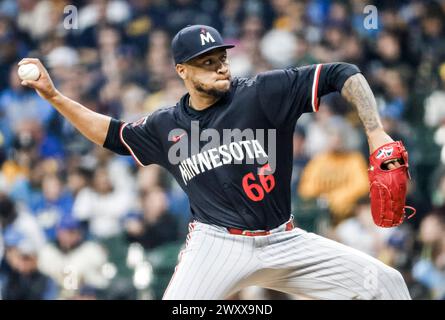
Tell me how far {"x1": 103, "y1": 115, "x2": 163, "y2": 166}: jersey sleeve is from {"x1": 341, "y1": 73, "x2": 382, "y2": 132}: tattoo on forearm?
1.25 m

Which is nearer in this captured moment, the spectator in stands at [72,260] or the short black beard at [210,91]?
the short black beard at [210,91]

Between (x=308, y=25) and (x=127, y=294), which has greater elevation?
(x=308, y=25)

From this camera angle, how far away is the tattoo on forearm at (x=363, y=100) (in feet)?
15.3

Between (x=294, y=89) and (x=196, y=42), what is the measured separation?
615 millimetres

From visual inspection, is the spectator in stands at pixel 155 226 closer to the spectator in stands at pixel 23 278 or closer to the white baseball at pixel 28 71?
the spectator in stands at pixel 23 278

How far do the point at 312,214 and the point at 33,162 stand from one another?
3.27m

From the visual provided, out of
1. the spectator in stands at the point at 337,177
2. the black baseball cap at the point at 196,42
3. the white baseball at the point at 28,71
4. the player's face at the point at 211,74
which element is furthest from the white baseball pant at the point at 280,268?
the spectator in stands at the point at 337,177

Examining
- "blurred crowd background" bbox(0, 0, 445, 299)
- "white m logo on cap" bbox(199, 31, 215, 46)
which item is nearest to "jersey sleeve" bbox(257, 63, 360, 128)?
"white m logo on cap" bbox(199, 31, 215, 46)

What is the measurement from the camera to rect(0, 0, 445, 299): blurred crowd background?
8.37m

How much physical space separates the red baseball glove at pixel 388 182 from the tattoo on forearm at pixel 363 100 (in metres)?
0.15

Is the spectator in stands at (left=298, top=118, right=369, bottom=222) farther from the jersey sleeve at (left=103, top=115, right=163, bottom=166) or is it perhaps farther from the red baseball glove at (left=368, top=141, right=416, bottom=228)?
the red baseball glove at (left=368, top=141, right=416, bottom=228)
